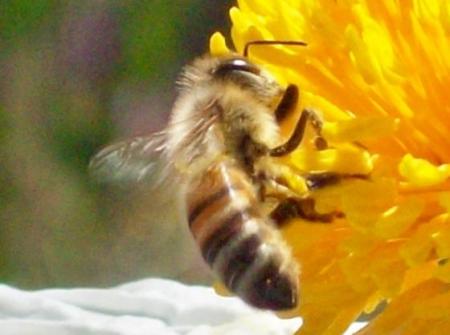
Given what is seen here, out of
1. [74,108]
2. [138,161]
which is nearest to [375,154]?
[138,161]

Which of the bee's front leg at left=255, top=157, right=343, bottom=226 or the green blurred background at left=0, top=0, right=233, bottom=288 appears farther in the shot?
the green blurred background at left=0, top=0, right=233, bottom=288

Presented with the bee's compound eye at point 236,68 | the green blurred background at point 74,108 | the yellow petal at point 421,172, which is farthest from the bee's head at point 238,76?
the green blurred background at point 74,108

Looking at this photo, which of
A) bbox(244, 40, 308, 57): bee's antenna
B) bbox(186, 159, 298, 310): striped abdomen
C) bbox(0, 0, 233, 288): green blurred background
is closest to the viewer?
bbox(186, 159, 298, 310): striped abdomen

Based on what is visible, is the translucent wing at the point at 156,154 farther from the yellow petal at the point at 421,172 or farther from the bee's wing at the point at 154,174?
the yellow petal at the point at 421,172

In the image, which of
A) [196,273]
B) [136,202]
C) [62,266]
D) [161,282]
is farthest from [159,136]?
[62,266]

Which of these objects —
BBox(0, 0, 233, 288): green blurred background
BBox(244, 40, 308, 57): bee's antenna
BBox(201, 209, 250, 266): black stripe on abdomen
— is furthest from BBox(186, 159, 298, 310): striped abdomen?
BBox(0, 0, 233, 288): green blurred background

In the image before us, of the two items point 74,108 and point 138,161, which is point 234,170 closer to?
point 138,161

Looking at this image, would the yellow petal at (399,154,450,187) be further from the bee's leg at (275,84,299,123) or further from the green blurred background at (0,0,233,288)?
the green blurred background at (0,0,233,288)
